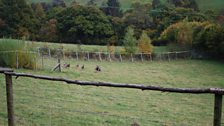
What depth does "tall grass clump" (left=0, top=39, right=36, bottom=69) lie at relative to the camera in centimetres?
1836

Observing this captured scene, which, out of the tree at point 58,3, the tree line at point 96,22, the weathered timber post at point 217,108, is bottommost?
the tree line at point 96,22

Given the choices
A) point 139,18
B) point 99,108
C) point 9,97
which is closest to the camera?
point 9,97

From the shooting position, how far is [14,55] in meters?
18.4

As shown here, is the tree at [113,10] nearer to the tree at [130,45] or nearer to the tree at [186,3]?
the tree at [186,3]

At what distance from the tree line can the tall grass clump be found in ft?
70.1

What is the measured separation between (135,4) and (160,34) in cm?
971

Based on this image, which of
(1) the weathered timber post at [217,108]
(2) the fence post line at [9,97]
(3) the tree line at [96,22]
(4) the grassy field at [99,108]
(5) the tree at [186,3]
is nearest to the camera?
(1) the weathered timber post at [217,108]

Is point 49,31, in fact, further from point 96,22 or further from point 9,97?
point 9,97

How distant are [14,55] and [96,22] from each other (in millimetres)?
27657

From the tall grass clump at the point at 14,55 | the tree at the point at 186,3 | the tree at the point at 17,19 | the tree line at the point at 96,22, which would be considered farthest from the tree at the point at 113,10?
the tall grass clump at the point at 14,55

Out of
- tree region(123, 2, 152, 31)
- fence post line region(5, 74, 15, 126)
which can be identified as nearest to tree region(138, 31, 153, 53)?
A: tree region(123, 2, 152, 31)

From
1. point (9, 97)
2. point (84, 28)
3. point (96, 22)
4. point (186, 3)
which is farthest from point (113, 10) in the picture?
point (9, 97)

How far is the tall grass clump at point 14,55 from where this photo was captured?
18.4 m

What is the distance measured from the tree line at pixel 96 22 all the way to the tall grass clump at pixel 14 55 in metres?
21.4
